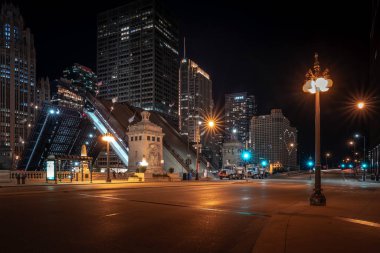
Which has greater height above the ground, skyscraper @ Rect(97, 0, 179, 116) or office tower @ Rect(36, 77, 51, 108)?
skyscraper @ Rect(97, 0, 179, 116)

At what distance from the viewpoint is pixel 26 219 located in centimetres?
1048

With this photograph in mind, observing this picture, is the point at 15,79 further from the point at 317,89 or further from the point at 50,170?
the point at 317,89

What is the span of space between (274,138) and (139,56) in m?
83.5

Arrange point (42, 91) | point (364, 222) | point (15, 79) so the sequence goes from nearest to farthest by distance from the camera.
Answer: point (364, 222) → point (15, 79) → point (42, 91)

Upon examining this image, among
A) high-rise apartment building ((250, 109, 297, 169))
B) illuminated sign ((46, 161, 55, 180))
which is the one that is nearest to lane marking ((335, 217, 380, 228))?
illuminated sign ((46, 161, 55, 180))

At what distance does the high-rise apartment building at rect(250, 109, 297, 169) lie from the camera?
7180 inches

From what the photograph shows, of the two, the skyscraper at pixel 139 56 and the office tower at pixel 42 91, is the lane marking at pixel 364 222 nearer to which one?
the skyscraper at pixel 139 56

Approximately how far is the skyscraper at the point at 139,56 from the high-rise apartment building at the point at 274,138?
4823 centimetres

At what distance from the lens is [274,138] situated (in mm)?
186125

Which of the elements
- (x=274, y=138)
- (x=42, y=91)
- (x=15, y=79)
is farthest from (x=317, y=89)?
(x=274, y=138)

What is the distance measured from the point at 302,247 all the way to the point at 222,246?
168 centimetres

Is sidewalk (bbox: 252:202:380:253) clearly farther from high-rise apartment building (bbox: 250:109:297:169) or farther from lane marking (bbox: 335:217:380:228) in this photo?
high-rise apartment building (bbox: 250:109:297:169)

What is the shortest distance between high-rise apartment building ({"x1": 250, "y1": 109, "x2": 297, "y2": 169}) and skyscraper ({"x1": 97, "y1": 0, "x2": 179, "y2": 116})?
4823cm

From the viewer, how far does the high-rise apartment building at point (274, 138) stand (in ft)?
598
